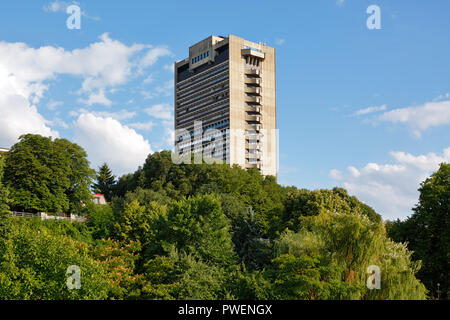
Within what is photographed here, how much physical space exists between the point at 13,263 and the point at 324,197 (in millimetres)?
30274

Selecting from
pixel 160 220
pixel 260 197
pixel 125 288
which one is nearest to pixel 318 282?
pixel 125 288

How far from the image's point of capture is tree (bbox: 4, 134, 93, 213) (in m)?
56.5

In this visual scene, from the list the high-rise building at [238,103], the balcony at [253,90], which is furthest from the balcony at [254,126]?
the balcony at [253,90]

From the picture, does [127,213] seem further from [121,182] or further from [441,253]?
[121,182]

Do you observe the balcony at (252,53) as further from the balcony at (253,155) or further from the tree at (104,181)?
the tree at (104,181)

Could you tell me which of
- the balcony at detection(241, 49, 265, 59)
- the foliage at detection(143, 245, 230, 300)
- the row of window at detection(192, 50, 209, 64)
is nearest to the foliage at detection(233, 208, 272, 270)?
the foliage at detection(143, 245, 230, 300)

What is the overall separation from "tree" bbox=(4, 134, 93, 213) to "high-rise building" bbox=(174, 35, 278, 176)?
5314 cm

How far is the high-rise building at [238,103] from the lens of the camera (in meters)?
117

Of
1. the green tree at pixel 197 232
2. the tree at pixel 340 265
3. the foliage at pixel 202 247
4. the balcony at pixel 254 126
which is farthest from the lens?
the balcony at pixel 254 126

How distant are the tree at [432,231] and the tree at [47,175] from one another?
1409 inches

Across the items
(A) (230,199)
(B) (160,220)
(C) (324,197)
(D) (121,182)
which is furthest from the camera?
(D) (121,182)

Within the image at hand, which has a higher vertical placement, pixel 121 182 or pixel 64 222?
pixel 121 182

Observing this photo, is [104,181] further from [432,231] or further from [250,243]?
[432,231]
